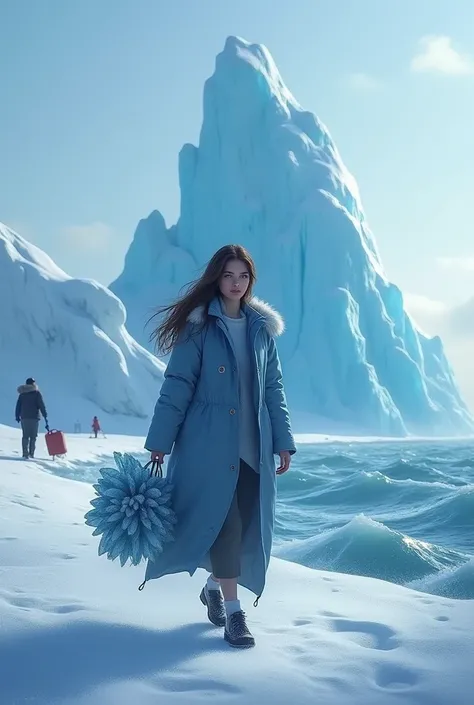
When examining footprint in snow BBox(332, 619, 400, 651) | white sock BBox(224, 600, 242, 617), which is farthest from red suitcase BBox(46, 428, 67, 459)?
white sock BBox(224, 600, 242, 617)

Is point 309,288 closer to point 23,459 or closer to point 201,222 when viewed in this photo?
point 201,222

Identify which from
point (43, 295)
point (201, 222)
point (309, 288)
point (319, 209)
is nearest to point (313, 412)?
point (309, 288)

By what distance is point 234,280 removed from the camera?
270 cm

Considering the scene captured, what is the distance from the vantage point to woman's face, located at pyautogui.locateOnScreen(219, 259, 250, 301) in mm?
2693

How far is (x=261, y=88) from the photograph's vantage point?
4128cm

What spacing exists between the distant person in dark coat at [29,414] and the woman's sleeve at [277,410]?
7375 mm

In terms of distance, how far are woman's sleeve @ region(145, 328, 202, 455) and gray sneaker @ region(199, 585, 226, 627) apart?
1.85 ft

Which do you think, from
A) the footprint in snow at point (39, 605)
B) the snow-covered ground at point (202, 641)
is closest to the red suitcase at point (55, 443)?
the snow-covered ground at point (202, 641)

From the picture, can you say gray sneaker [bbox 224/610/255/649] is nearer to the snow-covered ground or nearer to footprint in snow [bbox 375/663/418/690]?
the snow-covered ground

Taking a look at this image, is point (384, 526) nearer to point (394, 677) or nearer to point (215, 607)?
point (215, 607)

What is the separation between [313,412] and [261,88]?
19300 millimetres

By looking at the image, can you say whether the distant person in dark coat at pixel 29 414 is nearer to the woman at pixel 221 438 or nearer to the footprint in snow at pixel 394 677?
the woman at pixel 221 438

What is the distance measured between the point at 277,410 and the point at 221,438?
1.03 feet

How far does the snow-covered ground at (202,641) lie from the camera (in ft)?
6.29
